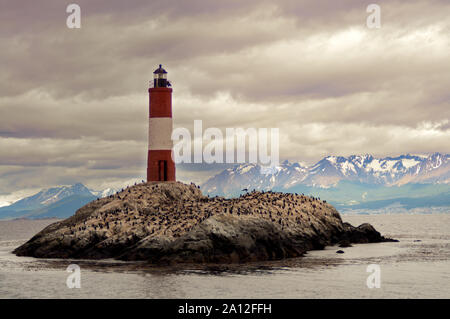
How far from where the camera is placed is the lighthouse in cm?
7019

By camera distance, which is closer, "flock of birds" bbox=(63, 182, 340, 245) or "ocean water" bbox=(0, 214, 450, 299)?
"ocean water" bbox=(0, 214, 450, 299)

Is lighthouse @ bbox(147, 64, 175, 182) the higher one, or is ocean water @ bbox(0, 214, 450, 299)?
lighthouse @ bbox(147, 64, 175, 182)

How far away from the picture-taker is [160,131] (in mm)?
70125

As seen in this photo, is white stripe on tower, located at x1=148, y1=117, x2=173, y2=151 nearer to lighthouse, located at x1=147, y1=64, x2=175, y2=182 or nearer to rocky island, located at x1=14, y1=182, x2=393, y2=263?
lighthouse, located at x1=147, y1=64, x2=175, y2=182

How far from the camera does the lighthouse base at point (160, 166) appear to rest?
70.6 m

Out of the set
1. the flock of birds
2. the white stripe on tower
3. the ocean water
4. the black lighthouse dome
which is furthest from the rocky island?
the black lighthouse dome

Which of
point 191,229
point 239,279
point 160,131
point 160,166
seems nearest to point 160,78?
point 160,131

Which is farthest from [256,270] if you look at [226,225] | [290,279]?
[226,225]

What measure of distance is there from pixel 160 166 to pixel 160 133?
4.20 metres

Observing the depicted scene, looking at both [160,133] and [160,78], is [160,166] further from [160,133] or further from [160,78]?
[160,78]

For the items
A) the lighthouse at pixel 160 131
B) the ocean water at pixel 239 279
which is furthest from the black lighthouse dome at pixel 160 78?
the ocean water at pixel 239 279

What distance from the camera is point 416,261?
51031 mm
